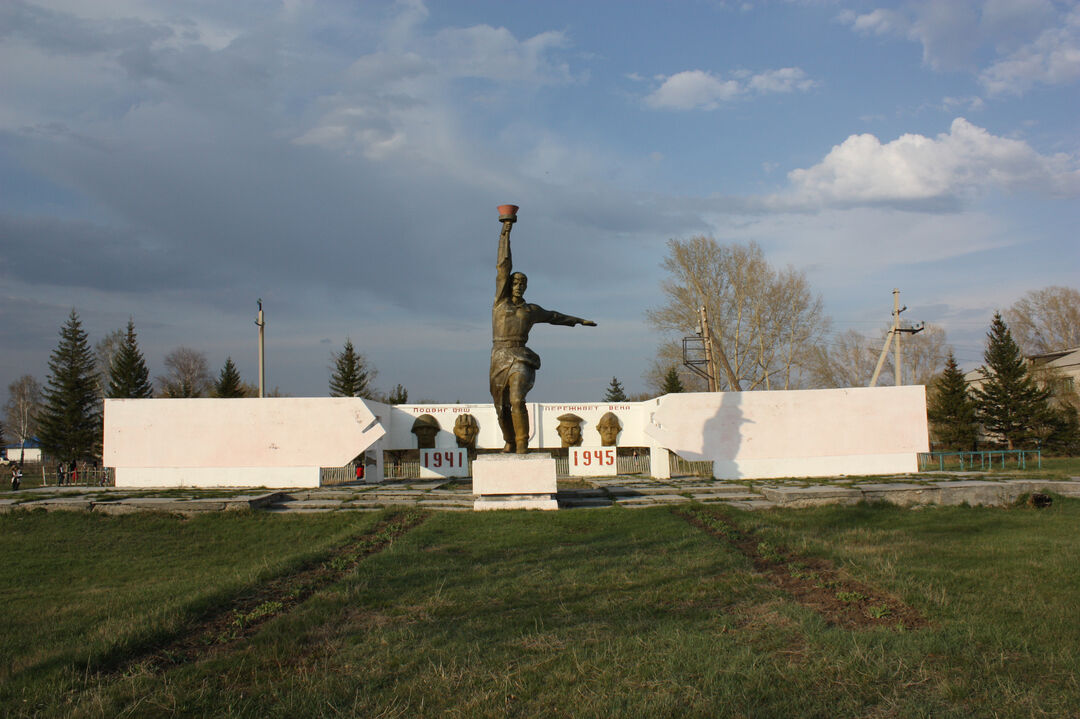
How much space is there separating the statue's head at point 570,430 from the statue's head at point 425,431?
3.91 m

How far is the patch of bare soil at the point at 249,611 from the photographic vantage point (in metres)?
4.04

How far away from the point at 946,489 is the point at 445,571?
8.96 meters

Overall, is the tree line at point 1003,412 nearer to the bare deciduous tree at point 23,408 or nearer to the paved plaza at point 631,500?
the paved plaza at point 631,500

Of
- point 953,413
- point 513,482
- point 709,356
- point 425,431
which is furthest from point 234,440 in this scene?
point 953,413

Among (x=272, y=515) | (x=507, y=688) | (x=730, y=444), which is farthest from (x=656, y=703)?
(x=730, y=444)

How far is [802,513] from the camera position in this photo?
31.8ft

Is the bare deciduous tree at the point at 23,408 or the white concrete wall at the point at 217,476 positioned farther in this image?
the bare deciduous tree at the point at 23,408

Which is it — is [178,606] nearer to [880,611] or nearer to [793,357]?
[880,611]

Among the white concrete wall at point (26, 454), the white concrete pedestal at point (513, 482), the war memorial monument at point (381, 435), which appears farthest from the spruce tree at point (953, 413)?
the white concrete wall at point (26, 454)

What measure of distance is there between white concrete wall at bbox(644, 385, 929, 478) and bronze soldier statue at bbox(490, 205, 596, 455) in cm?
753

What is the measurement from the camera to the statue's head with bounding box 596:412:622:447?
20656 millimetres

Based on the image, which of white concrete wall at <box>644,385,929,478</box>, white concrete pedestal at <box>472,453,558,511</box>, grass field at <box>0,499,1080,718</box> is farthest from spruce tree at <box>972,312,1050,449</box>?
white concrete pedestal at <box>472,453,558,511</box>

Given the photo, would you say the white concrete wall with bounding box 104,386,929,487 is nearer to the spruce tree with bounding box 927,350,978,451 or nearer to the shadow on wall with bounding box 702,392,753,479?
the shadow on wall with bounding box 702,392,753,479

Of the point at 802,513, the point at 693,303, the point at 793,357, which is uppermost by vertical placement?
the point at 693,303
